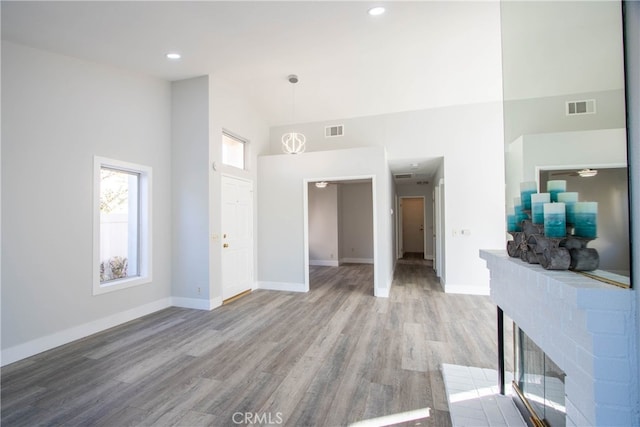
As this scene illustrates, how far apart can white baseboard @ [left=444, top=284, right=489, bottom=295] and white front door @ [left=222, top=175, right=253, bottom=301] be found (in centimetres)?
381

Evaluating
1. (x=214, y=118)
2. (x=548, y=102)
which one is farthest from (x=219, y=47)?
(x=548, y=102)

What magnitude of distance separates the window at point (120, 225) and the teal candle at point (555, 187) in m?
4.55

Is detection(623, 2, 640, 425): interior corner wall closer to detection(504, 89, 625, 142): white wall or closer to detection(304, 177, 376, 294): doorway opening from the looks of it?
detection(504, 89, 625, 142): white wall

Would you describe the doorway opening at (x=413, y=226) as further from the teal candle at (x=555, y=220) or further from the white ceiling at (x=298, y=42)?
the teal candle at (x=555, y=220)

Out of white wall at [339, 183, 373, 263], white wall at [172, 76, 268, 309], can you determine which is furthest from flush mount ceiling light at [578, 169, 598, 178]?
white wall at [339, 183, 373, 263]

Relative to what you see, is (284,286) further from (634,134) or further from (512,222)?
(634,134)

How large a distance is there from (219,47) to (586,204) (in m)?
4.13

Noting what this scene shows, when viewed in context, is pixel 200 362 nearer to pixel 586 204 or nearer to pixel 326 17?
pixel 586 204

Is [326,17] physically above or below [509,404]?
above

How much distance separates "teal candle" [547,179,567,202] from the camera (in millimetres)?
1361

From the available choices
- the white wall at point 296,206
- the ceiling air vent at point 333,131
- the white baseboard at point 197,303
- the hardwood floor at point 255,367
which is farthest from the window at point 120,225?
the ceiling air vent at point 333,131

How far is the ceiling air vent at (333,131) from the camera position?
237 inches

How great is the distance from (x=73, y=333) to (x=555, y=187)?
4.78 m

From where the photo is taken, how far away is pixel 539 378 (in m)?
1.65
